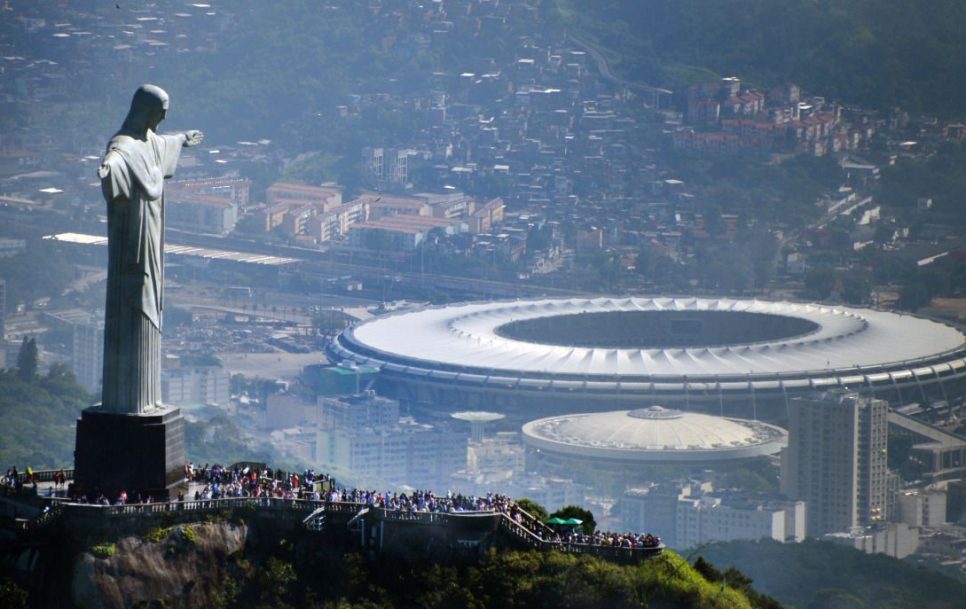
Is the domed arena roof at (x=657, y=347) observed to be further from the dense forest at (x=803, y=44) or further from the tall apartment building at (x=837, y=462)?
the dense forest at (x=803, y=44)

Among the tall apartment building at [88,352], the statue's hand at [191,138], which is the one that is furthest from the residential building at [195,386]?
the statue's hand at [191,138]

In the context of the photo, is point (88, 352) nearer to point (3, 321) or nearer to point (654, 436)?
point (3, 321)

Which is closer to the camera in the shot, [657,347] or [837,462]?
[837,462]

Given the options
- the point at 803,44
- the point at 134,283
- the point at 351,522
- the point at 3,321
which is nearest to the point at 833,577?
the point at 351,522

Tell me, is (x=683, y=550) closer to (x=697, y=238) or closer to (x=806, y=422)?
(x=806, y=422)

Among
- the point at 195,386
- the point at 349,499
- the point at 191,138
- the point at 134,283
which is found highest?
the point at 191,138

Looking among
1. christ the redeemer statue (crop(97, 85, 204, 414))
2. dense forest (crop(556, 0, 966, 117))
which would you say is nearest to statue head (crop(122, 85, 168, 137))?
christ the redeemer statue (crop(97, 85, 204, 414))

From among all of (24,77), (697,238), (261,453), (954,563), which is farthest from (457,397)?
(24,77)
